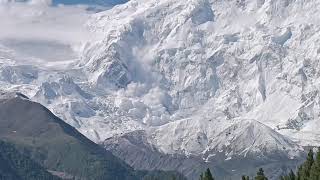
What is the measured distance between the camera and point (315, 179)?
7461 inches

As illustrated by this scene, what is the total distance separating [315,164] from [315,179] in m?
7.70

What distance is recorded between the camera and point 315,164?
196750mm
